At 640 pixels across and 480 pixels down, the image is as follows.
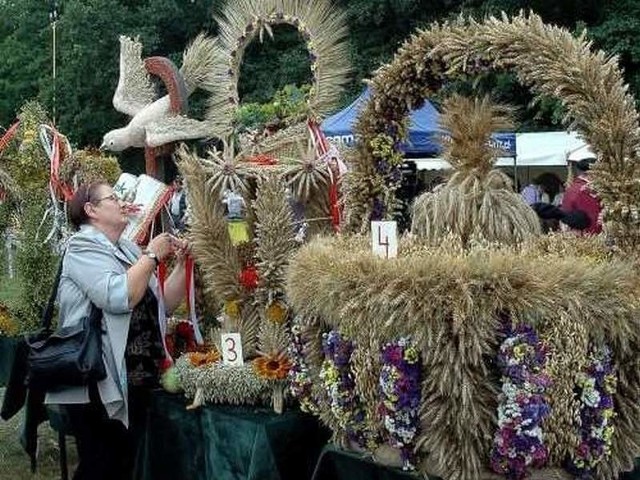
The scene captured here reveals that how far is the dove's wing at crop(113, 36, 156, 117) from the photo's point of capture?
5250 millimetres

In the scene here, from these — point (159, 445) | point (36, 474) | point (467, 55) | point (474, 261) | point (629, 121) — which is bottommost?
point (36, 474)

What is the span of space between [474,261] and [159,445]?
175cm

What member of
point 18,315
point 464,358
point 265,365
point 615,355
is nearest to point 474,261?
point 464,358

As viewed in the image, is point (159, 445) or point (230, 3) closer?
point (159, 445)

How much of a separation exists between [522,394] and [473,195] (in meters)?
0.59

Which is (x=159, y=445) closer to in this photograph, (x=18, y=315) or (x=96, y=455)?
(x=96, y=455)

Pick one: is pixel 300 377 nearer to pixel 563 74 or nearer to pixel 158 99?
pixel 563 74

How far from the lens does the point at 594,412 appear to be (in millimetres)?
2141

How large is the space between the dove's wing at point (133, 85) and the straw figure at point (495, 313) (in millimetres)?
3058

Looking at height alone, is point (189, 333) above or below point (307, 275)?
below

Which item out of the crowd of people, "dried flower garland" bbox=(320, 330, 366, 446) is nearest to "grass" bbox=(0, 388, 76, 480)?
"dried flower garland" bbox=(320, 330, 366, 446)

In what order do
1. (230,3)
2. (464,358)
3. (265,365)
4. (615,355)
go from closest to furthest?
(464,358)
(615,355)
(265,365)
(230,3)

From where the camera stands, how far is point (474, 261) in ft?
6.86

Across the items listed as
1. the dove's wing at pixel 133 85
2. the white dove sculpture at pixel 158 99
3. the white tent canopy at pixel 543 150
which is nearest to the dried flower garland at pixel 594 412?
the white dove sculpture at pixel 158 99
